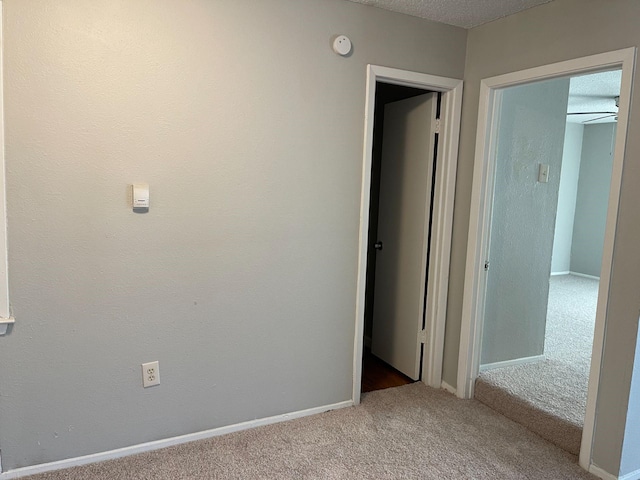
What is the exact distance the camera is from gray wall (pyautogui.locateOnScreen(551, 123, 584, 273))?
6652mm

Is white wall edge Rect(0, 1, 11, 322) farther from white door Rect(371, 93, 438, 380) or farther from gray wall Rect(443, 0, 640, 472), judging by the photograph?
gray wall Rect(443, 0, 640, 472)

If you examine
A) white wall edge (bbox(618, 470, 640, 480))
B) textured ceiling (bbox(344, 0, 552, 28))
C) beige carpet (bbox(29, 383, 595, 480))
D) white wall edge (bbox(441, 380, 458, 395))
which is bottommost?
beige carpet (bbox(29, 383, 595, 480))

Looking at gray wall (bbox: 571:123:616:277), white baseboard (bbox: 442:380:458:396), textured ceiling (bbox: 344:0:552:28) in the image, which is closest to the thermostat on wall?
textured ceiling (bbox: 344:0:552:28)

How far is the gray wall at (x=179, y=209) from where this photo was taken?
1.90 metres

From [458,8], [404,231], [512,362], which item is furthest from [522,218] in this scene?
[458,8]

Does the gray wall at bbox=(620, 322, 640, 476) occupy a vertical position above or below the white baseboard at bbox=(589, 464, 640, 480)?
above

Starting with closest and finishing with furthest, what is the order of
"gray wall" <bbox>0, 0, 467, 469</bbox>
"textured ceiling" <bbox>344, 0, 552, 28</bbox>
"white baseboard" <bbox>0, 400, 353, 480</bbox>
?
"gray wall" <bbox>0, 0, 467, 469</bbox> → "white baseboard" <bbox>0, 400, 353, 480</bbox> → "textured ceiling" <bbox>344, 0, 552, 28</bbox>

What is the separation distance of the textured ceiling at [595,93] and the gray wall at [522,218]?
71 centimetres

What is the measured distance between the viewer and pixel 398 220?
10.7 feet

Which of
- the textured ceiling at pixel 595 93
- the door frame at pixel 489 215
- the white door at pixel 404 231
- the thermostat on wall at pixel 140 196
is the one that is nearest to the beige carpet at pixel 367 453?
the door frame at pixel 489 215

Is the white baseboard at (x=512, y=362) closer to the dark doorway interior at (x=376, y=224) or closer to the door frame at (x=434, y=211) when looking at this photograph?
the door frame at (x=434, y=211)

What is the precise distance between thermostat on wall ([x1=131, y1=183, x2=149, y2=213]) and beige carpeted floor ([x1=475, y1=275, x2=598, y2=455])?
228cm

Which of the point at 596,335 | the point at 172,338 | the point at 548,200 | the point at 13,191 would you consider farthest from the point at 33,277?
the point at 548,200

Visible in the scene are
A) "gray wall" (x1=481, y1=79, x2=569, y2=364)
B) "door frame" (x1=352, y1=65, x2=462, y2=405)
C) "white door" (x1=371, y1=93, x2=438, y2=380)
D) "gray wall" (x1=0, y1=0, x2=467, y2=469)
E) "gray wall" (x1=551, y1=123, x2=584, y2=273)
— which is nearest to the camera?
"gray wall" (x1=0, y1=0, x2=467, y2=469)
